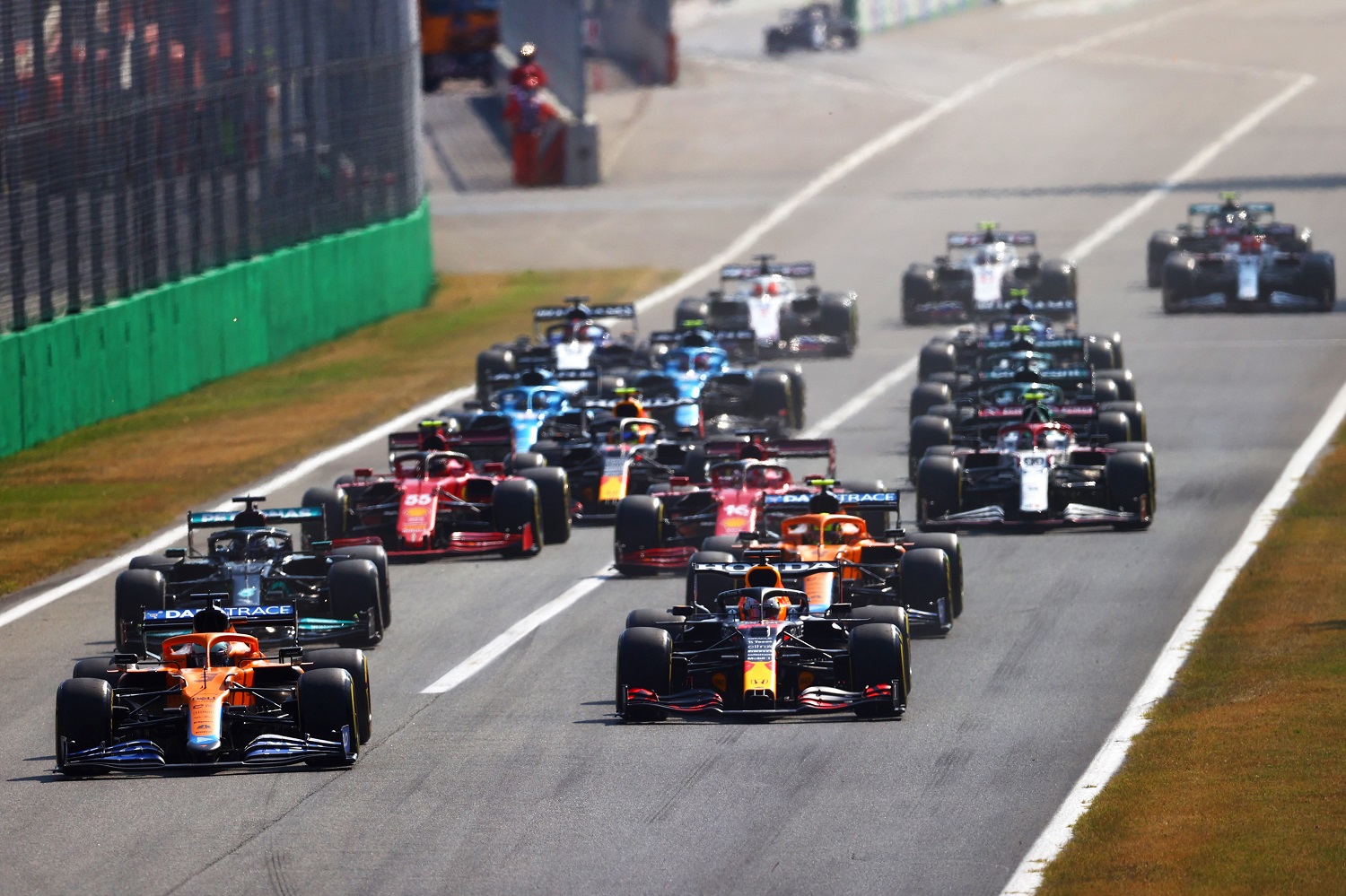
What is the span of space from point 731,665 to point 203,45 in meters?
26.4

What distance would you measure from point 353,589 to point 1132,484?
9.87 m

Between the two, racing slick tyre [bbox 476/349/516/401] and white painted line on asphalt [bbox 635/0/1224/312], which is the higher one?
white painted line on asphalt [bbox 635/0/1224/312]

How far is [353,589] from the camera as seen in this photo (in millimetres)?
22531

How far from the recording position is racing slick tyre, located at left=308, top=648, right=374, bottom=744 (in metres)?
18.7

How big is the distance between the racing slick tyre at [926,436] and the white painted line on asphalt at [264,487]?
864cm

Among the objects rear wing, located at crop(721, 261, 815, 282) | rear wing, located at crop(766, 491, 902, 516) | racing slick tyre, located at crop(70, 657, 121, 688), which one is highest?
rear wing, located at crop(721, 261, 815, 282)

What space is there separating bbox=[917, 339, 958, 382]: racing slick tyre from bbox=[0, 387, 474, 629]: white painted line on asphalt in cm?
809

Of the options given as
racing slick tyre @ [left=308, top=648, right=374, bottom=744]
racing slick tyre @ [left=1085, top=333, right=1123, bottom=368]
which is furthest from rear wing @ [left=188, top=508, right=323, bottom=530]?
racing slick tyre @ [left=1085, top=333, right=1123, bottom=368]

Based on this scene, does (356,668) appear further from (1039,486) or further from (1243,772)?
(1039,486)

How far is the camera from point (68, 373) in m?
37.4

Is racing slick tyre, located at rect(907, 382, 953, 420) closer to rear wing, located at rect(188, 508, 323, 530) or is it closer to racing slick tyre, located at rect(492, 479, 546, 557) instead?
racing slick tyre, located at rect(492, 479, 546, 557)

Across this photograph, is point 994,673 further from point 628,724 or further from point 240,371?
point 240,371

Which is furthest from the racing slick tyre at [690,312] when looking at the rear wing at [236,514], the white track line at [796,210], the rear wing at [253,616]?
the rear wing at [253,616]

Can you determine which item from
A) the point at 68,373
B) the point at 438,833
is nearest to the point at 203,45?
the point at 68,373
